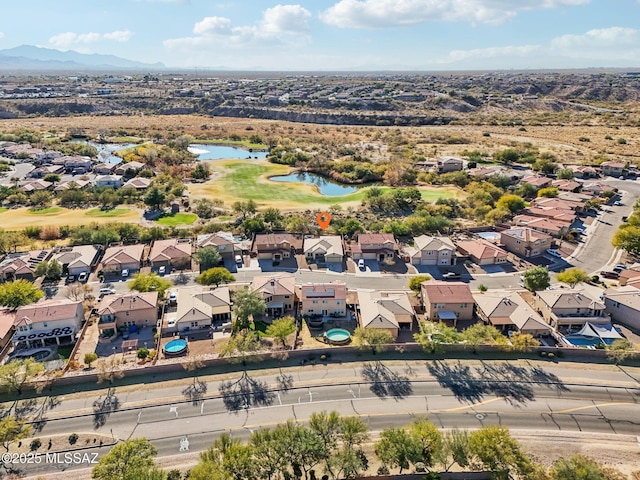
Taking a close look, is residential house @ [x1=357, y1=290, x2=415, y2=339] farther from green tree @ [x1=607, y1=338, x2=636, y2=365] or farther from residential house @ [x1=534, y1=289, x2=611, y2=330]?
green tree @ [x1=607, y1=338, x2=636, y2=365]

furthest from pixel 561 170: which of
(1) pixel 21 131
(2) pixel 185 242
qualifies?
(1) pixel 21 131

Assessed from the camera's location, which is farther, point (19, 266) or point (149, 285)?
point (19, 266)

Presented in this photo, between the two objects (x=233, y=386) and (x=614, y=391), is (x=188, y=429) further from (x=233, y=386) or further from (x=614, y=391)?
(x=614, y=391)

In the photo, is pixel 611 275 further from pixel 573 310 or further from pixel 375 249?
pixel 375 249

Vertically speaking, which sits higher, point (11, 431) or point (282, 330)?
point (282, 330)

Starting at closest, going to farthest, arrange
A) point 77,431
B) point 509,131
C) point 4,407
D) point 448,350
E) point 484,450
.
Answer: point 484,450
point 77,431
point 4,407
point 448,350
point 509,131

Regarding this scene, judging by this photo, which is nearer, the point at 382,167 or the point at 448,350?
the point at 448,350

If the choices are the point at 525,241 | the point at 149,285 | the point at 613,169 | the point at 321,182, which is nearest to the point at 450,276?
the point at 525,241

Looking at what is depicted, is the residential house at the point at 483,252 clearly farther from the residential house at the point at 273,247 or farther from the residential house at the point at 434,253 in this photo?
the residential house at the point at 273,247
